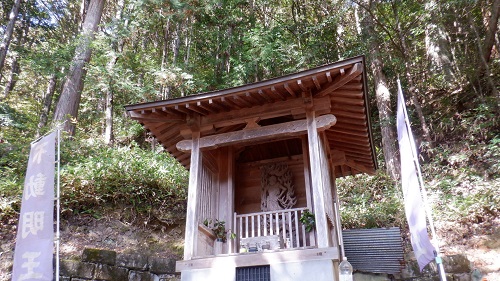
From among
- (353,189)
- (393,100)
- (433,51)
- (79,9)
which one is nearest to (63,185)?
(353,189)

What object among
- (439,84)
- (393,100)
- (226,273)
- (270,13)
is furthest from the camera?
(270,13)

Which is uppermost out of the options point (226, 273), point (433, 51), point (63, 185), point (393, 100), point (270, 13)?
point (270, 13)

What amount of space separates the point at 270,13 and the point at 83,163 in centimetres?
1053

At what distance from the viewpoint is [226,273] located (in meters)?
4.93

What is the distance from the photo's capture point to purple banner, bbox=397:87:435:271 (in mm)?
3965

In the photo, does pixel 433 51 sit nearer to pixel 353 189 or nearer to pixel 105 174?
pixel 353 189

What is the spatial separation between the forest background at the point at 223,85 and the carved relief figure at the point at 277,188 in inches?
123

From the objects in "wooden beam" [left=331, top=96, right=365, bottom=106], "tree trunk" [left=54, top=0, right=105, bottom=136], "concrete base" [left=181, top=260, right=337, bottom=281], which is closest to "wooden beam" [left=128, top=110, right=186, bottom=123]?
"concrete base" [left=181, top=260, right=337, bottom=281]

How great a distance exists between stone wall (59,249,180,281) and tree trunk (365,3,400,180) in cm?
741

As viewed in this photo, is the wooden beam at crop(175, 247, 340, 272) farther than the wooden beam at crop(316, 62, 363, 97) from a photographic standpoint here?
No

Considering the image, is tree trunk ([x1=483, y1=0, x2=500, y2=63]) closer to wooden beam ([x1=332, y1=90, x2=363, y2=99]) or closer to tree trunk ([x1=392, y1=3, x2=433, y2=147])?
tree trunk ([x1=392, y1=3, x2=433, y2=147])

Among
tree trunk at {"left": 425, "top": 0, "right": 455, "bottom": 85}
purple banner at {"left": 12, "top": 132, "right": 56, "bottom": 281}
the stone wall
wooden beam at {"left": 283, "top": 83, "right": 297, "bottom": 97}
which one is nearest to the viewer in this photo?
purple banner at {"left": 12, "top": 132, "right": 56, "bottom": 281}

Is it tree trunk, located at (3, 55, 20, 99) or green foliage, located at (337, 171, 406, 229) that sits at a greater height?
tree trunk, located at (3, 55, 20, 99)

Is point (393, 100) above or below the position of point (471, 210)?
above
